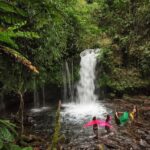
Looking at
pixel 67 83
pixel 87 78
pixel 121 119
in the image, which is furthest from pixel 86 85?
pixel 121 119

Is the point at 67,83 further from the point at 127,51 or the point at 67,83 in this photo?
the point at 127,51

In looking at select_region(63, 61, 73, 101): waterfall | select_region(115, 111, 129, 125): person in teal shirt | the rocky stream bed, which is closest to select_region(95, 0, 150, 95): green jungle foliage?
select_region(63, 61, 73, 101): waterfall

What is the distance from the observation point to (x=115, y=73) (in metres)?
15.7

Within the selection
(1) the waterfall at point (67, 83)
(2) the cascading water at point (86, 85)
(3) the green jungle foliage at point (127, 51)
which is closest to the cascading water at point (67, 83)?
(1) the waterfall at point (67, 83)

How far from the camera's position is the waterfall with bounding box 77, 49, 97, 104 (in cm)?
1558

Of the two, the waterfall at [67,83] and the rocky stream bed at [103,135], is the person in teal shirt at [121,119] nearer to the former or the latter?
the rocky stream bed at [103,135]

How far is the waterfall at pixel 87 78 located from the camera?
51.1ft

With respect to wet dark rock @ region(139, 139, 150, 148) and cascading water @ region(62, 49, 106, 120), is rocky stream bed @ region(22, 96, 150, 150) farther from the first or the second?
cascading water @ region(62, 49, 106, 120)

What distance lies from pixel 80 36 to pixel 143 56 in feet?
13.0

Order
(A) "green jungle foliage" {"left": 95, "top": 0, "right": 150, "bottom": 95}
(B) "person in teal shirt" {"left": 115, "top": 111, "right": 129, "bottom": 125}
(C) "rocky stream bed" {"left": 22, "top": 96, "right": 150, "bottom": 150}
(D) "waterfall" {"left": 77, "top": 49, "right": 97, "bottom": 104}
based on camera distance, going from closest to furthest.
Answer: (C) "rocky stream bed" {"left": 22, "top": 96, "right": 150, "bottom": 150}, (B) "person in teal shirt" {"left": 115, "top": 111, "right": 129, "bottom": 125}, (A) "green jungle foliage" {"left": 95, "top": 0, "right": 150, "bottom": 95}, (D) "waterfall" {"left": 77, "top": 49, "right": 97, "bottom": 104}

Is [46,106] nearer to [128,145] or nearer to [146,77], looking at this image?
[146,77]

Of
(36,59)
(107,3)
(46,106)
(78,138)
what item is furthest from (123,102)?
(107,3)

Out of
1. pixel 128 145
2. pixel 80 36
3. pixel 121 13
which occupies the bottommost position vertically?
pixel 128 145

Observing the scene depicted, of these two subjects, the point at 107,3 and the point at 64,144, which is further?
the point at 107,3
